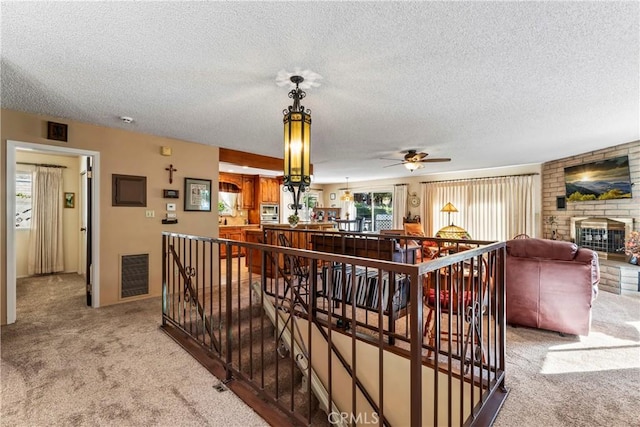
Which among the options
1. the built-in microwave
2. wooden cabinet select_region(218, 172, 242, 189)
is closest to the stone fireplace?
the built-in microwave

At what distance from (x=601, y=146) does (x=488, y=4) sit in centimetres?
481

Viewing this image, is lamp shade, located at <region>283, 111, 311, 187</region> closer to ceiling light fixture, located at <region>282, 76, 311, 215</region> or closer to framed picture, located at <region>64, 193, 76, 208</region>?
ceiling light fixture, located at <region>282, 76, 311, 215</region>

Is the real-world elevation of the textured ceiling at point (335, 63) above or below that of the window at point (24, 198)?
above

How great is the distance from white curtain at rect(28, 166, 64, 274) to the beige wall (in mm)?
2664

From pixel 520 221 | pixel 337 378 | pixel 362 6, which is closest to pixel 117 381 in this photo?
pixel 337 378

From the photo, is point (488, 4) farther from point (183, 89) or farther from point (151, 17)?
point (183, 89)

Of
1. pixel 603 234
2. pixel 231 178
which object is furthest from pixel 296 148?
pixel 231 178

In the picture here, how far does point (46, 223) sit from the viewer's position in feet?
16.9

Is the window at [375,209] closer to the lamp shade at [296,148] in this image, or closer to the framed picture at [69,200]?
the lamp shade at [296,148]

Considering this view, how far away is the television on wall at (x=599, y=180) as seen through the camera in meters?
4.52

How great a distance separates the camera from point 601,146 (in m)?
4.62

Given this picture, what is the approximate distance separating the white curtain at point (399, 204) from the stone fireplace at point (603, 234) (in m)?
3.86

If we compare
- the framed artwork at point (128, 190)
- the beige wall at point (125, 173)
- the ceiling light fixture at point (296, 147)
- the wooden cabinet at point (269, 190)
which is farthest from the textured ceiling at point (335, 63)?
the wooden cabinet at point (269, 190)

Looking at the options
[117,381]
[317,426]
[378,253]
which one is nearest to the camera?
[117,381]
